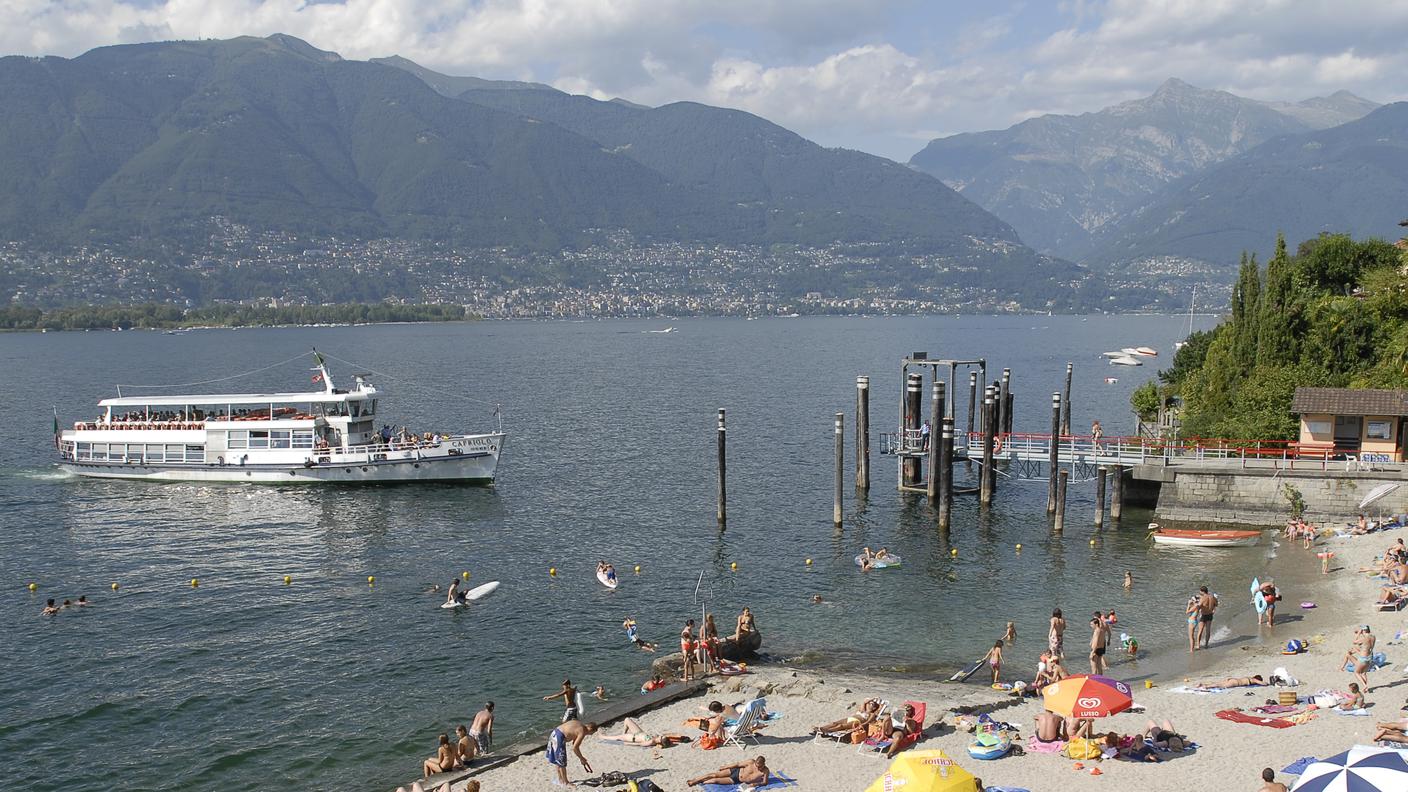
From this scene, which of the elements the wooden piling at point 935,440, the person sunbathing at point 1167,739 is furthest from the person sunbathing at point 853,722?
the wooden piling at point 935,440

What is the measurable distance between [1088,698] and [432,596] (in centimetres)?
2645

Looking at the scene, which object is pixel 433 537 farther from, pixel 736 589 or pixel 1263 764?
pixel 1263 764

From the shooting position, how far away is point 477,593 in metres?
42.2

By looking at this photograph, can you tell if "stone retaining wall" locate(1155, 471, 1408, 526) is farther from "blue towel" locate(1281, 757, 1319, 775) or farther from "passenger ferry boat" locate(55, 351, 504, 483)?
"passenger ferry boat" locate(55, 351, 504, 483)

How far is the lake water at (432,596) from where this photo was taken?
30.3 meters

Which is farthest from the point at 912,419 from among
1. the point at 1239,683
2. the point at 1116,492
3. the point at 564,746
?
the point at 564,746

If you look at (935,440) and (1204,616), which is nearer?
(1204,616)

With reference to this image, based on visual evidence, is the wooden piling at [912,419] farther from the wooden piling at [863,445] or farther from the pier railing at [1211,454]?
the pier railing at [1211,454]

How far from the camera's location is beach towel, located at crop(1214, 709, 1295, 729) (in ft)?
84.7

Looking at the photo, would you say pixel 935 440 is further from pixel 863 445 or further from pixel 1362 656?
pixel 1362 656

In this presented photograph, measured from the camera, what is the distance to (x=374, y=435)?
67.6 m

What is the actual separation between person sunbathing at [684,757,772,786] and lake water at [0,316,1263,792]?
766 cm

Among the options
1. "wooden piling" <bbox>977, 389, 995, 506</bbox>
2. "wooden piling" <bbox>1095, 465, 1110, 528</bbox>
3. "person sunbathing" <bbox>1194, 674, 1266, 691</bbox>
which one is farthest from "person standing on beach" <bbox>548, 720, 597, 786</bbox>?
"wooden piling" <bbox>977, 389, 995, 506</bbox>

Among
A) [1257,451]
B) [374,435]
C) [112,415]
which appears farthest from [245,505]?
[1257,451]
